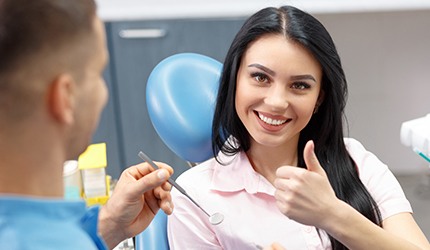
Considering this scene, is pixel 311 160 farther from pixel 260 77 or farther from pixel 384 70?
pixel 384 70

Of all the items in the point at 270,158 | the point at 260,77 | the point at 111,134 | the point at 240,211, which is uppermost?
the point at 260,77

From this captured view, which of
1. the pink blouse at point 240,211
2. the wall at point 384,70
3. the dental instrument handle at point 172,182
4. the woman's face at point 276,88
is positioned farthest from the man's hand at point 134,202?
the wall at point 384,70

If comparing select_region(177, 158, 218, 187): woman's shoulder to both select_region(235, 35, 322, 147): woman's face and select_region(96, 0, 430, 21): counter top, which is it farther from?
select_region(96, 0, 430, 21): counter top

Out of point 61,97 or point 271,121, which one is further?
point 271,121

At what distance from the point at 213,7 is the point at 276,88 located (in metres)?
1.28

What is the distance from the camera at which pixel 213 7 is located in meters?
2.57

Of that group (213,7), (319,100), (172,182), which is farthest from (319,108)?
(213,7)

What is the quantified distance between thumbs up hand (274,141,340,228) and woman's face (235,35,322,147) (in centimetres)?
21

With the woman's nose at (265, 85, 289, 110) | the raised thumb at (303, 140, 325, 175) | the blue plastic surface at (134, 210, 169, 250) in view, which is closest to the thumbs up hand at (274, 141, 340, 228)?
the raised thumb at (303, 140, 325, 175)

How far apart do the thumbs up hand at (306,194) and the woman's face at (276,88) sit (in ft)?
0.70

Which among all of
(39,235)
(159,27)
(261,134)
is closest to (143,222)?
(261,134)

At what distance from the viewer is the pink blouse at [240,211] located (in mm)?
1422

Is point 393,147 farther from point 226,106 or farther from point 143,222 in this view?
point 143,222

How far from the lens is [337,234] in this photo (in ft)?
3.99
